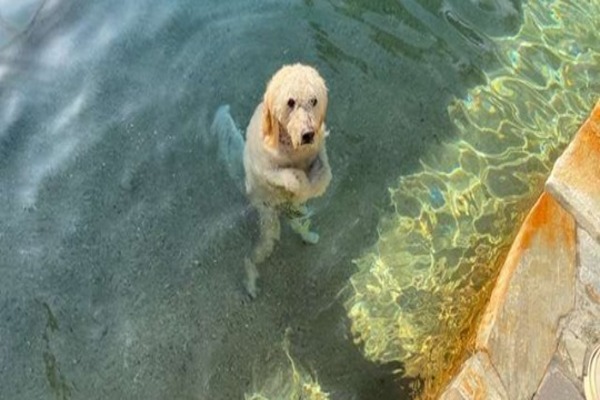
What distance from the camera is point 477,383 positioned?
406cm

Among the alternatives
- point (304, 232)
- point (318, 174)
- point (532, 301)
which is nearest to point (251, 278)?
point (304, 232)

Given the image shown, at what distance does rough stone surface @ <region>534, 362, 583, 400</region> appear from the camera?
4027 mm

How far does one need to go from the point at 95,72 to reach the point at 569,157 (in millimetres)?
3144

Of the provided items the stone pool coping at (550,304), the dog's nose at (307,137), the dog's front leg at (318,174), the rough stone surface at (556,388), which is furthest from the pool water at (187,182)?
the dog's nose at (307,137)

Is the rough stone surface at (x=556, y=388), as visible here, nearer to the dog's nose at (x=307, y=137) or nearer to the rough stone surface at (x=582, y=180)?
the rough stone surface at (x=582, y=180)

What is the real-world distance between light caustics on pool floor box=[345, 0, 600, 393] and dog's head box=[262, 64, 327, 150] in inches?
55.5

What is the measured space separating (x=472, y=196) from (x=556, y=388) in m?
1.48

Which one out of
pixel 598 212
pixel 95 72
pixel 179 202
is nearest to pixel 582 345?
pixel 598 212

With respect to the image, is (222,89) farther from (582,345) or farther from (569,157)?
(582,345)

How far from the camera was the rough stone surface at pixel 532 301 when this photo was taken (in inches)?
161

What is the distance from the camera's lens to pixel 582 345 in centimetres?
412

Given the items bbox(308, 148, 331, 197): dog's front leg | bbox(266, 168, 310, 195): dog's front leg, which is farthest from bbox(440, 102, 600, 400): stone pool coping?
bbox(266, 168, 310, 195): dog's front leg

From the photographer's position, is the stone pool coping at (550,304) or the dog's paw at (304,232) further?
the dog's paw at (304,232)

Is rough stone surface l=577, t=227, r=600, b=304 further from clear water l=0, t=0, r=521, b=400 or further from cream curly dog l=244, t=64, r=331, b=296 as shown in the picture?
cream curly dog l=244, t=64, r=331, b=296
